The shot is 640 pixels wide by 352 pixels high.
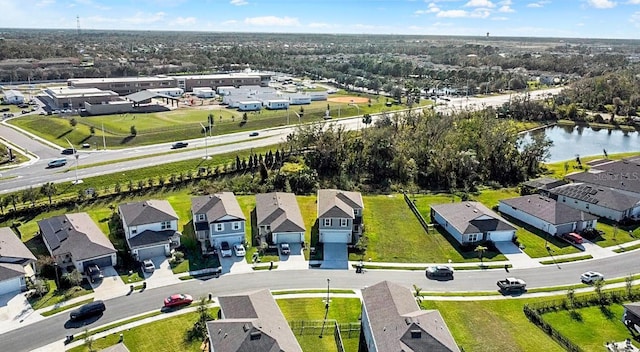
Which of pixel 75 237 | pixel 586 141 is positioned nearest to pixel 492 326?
pixel 75 237

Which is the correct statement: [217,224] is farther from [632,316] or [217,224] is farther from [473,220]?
[632,316]

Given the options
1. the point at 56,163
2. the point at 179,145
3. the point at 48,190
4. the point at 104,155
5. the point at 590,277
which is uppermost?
the point at 179,145

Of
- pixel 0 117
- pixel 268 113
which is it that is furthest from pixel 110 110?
pixel 268 113

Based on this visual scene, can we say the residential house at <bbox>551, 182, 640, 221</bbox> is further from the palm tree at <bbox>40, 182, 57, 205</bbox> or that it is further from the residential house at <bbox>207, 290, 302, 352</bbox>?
the palm tree at <bbox>40, 182, 57, 205</bbox>

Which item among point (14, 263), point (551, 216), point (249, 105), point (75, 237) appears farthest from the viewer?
point (249, 105)

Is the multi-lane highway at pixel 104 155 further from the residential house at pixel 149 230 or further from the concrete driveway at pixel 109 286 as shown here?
the concrete driveway at pixel 109 286

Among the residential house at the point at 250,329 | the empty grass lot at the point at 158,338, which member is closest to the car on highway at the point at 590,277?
the residential house at the point at 250,329
